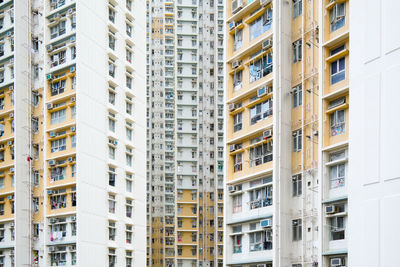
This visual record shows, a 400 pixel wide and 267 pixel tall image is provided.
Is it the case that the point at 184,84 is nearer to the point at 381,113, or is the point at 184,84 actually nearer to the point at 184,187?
the point at 184,187

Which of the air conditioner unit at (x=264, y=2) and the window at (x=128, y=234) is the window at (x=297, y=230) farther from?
the window at (x=128, y=234)

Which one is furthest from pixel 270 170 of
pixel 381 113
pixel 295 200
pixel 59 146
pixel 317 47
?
pixel 381 113

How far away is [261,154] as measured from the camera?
20.0 meters

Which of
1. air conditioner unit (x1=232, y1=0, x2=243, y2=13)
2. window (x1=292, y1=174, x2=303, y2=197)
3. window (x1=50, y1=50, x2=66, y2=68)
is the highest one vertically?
air conditioner unit (x1=232, y1=0, x2=243, y2=13)

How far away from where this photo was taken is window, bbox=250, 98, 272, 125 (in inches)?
778

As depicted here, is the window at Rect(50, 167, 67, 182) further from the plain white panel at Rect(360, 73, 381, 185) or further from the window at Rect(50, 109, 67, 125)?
the plain white panel at Rect(360, 73, 381, 185)

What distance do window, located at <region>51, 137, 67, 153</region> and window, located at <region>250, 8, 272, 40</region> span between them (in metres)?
10.5

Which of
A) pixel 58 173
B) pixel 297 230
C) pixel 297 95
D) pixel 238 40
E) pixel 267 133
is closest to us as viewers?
pixel 297 230

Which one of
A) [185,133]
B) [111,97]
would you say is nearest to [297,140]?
[111,97]

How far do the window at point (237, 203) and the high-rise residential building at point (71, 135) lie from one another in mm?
7361

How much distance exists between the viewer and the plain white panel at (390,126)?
421 centimetres

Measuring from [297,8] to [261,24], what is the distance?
6.10ft

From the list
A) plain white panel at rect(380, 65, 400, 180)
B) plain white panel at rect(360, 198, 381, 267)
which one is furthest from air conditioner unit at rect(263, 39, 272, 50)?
plain white panel at rect(360, 198, 381, 267)

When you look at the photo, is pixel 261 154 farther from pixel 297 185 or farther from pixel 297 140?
pixel 297 185
